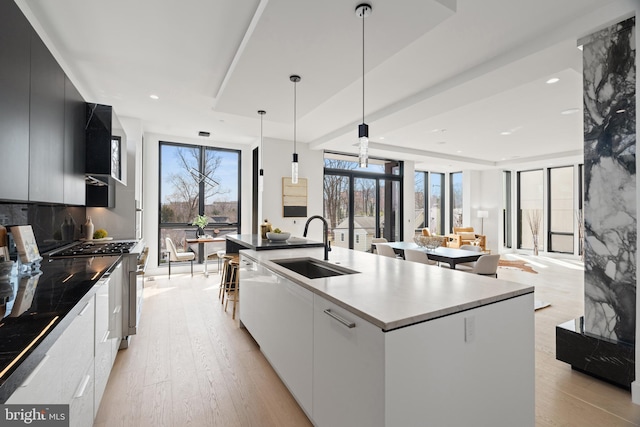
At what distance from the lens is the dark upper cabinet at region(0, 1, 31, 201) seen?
1398mm

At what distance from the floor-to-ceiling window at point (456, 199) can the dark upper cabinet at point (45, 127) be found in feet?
34.3

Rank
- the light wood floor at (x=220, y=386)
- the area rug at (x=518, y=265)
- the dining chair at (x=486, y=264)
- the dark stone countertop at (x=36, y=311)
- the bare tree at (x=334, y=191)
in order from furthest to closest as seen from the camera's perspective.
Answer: the bare tree at (x=334, y=191)
the area rug at (x=518, y=265)
the dining chair at (x=486, y=264)
the light wood floor at (x=220, y=386)
the dark stone countertop at (x=36, y=311)

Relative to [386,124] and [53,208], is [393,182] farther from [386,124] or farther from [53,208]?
[53,208]

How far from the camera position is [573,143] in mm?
6387

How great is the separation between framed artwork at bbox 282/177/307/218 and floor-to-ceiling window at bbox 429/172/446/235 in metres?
5.59

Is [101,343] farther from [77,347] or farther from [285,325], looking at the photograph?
[285,325]

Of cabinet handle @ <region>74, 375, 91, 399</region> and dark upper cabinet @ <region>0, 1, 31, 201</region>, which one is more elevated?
dark upper cabinet @ <region>0, 1, 31, 201</region>

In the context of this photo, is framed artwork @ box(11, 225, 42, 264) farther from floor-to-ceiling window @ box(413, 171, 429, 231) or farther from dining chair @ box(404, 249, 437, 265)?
floor-to-ceiling window @ box(413, 171, 429, 231)

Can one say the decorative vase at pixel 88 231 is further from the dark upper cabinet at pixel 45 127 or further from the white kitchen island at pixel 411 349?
the white kitchen island at pixel 411 349

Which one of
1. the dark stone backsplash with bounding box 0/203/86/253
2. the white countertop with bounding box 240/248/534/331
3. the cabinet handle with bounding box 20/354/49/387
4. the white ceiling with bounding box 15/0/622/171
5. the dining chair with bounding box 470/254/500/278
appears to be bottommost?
the dining chair with bounding box 470/254/500/278

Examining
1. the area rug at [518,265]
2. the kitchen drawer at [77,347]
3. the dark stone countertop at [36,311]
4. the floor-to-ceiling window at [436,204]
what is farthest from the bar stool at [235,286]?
the floor-to-ceiling window at [436,204]

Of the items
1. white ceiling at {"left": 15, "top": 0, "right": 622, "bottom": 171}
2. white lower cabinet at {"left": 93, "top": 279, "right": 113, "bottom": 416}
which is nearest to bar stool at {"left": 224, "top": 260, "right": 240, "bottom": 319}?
white lower cabinet at {"left": 93, "top": 279, "right": 113, "bottom": 416}

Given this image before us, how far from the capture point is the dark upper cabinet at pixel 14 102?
1398 millimetres

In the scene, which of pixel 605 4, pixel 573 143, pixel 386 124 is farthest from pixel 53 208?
pixel 573 143
